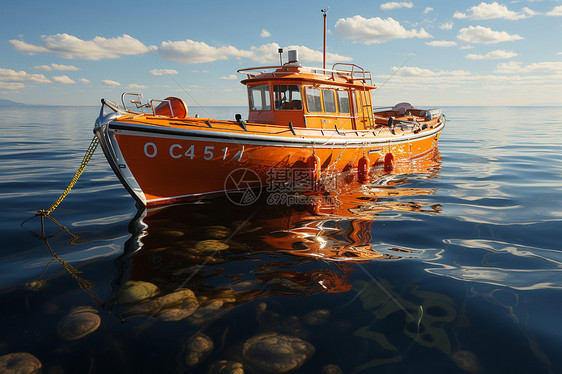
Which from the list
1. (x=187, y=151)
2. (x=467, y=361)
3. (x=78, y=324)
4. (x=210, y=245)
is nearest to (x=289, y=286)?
(x=210, y=245)

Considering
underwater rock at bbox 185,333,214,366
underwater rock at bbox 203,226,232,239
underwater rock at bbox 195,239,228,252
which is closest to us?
underwater rock at bbox 185,333,214,366

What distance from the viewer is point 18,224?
6.75 meters

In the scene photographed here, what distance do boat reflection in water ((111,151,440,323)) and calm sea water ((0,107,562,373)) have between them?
3 centimetres

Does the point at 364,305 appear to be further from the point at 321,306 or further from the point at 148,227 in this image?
the point at 148,227

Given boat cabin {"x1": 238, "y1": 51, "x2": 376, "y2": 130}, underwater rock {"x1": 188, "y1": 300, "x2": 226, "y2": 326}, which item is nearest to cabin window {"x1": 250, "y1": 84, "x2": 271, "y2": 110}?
boat cabin {"x1": 238, "y1": 51, "x2": 376, "y2": 130}

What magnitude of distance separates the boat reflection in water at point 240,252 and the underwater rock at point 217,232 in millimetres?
19

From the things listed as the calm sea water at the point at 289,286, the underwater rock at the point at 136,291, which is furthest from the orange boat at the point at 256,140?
the underwater rock at the point at 136,291

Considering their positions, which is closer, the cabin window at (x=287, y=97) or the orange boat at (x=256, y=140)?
the orange boat at (x=256, y=140)

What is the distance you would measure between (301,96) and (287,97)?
18.1 inches

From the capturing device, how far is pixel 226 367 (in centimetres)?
299

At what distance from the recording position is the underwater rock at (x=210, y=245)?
555cm

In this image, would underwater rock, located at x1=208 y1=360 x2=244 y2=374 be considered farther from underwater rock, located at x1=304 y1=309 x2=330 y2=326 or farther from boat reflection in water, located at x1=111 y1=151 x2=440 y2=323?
underwater rock, located at x1=304 y1=309 x2=330 y2=326

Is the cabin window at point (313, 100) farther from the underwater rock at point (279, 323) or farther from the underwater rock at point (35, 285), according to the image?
the underwater rock at point (35, 285)

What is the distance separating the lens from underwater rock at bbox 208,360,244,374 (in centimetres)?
294
